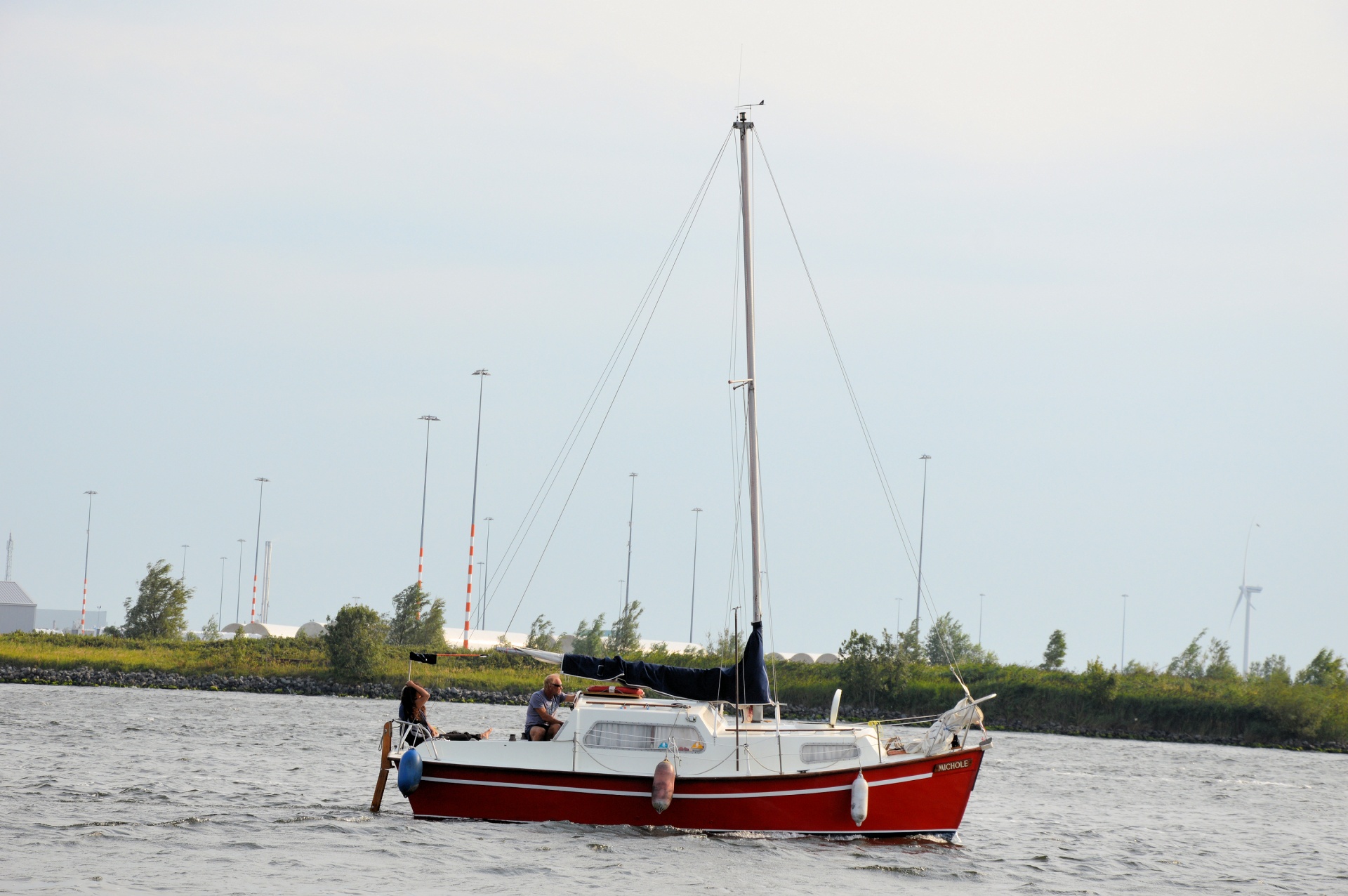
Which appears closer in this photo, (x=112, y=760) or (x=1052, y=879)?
(x=1052, y=879)

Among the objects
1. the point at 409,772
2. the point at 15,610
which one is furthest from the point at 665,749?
the point at 15,610

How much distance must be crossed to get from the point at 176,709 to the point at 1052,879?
41.5 metres

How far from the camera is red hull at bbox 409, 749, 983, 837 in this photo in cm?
2252

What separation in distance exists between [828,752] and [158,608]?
80742mm

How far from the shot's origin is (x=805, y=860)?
21.8 meters

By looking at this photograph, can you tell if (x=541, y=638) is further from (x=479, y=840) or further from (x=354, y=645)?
(x=479, y=840)

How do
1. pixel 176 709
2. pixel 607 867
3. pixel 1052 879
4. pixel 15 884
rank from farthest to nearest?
pixel 176 709 → pixel 1052 879 → pixel 607 867 → pixel 15 884

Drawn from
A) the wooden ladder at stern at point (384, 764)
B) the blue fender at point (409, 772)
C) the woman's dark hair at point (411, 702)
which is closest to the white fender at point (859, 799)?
the blue fender at point (409, 772)

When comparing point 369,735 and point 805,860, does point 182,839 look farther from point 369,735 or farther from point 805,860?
point 369,735

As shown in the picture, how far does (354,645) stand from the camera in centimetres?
7500

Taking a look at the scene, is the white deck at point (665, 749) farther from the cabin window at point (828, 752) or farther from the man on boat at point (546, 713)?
the man on boat at point (546, 713)

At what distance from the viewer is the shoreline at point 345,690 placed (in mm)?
68875

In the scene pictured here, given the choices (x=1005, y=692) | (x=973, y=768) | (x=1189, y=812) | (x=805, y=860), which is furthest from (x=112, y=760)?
(x=1005, y=692)

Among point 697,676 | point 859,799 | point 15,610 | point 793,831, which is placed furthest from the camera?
point 15,610
